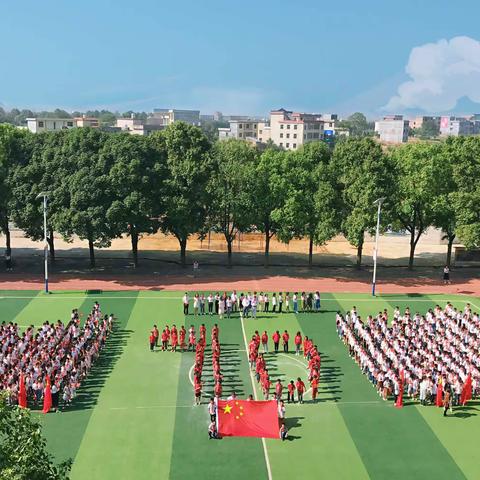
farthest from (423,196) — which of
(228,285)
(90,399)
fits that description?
(90,399)

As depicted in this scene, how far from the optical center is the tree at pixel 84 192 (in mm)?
40750

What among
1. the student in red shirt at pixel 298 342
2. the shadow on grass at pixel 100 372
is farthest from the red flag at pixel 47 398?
the student in red shirt at pixel 298 342

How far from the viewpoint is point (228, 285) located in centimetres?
4272

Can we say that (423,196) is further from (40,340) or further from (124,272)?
(40,340)

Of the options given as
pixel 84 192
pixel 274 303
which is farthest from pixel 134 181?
pixel 274 303

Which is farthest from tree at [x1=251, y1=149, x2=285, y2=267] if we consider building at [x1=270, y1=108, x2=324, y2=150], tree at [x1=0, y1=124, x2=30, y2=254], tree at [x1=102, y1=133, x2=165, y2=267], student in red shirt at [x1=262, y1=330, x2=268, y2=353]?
building at [x1=270, y1=108, x2=324, y2=150]

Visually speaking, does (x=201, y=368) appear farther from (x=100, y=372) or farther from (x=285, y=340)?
(x=285, y=340)

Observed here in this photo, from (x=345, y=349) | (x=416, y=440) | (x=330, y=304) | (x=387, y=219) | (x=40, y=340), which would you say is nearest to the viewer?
(x=416, y=440)

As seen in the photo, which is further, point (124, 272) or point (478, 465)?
point (124, 272)

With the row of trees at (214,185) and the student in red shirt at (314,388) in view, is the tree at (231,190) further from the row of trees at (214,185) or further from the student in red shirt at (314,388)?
the student in red shirt at (314,388)

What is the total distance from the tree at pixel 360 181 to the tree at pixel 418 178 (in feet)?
5.39

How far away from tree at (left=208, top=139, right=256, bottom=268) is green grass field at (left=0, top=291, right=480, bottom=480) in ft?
50.3

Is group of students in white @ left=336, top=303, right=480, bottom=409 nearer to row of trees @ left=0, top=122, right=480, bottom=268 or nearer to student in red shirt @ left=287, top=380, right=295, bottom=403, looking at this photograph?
student in red shirt @ left=287, top=380, right=295, bottom=403

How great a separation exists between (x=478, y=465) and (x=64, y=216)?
29.5 meters
